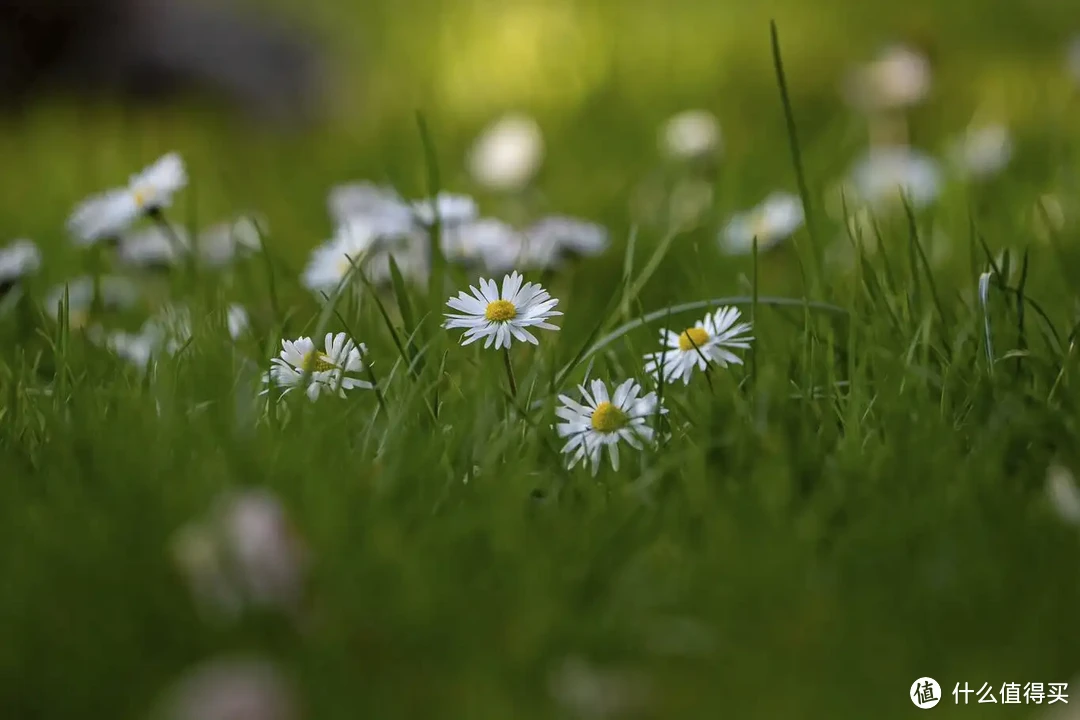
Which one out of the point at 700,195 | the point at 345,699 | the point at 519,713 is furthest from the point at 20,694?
the point at 700,195

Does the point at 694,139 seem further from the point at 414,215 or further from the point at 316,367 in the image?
the point at 316,367

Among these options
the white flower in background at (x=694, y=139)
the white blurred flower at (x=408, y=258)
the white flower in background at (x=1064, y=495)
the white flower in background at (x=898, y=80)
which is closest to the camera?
the white flower in background at (x=1064, y=495)

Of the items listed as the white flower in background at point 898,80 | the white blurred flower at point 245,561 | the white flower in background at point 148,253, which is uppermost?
the white flower in background at point 898,80

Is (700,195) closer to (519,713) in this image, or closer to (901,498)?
(901,498)

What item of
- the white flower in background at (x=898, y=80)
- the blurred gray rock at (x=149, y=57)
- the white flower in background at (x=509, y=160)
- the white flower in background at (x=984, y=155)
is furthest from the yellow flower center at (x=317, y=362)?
the blurred gray rock at (x=149, y=57)

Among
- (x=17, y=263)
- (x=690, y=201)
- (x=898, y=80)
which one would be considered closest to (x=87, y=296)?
(x=17, y=263)

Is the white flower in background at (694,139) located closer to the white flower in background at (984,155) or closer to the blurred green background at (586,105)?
the blurred green background at (586,105)

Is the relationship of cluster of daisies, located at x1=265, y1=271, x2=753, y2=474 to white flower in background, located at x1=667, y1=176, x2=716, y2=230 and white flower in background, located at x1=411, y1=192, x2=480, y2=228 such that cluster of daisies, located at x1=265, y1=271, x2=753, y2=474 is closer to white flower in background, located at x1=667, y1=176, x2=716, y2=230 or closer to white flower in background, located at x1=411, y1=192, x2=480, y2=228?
white flower in background, located at x1=411, y1=192, x2=480, y2=228
